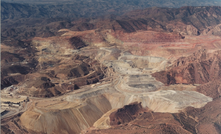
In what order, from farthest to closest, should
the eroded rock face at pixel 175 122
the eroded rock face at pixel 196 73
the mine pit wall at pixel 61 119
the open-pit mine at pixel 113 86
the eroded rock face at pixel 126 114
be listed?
the eroded rock face at pixel 196 73, the eroded rock face at pixel 126 114, the open-pit mine at pixel 113 86, the mine pit wall at pixel 61 119, the eroded rock face at pixel 175 122

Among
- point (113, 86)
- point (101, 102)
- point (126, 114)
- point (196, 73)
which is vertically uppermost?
point (196, 73)

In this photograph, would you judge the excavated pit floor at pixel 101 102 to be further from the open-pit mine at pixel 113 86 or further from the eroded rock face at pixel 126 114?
the eroded rock face at pixel 126 114

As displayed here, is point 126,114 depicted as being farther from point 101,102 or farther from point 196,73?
point 196,73

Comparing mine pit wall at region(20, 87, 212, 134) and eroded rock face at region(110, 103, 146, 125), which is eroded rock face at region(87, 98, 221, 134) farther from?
mine pit wall at region(20, 87, 212, 134)

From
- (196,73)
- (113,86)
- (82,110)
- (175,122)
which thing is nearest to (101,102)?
(82,110)

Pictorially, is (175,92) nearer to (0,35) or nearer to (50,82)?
(50,82)

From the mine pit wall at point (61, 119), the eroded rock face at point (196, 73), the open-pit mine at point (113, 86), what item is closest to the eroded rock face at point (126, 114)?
the open-pit mine at point (113, 86)

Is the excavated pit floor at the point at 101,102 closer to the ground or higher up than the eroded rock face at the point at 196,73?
closer to the ground

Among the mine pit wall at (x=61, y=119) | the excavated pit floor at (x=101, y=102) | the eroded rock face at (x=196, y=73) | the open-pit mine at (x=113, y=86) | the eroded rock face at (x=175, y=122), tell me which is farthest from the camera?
the eroded rock face at (x=196, y=73)

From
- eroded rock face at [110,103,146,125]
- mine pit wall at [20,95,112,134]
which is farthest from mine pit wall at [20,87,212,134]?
eroded rock face at [110,103,146,125]
